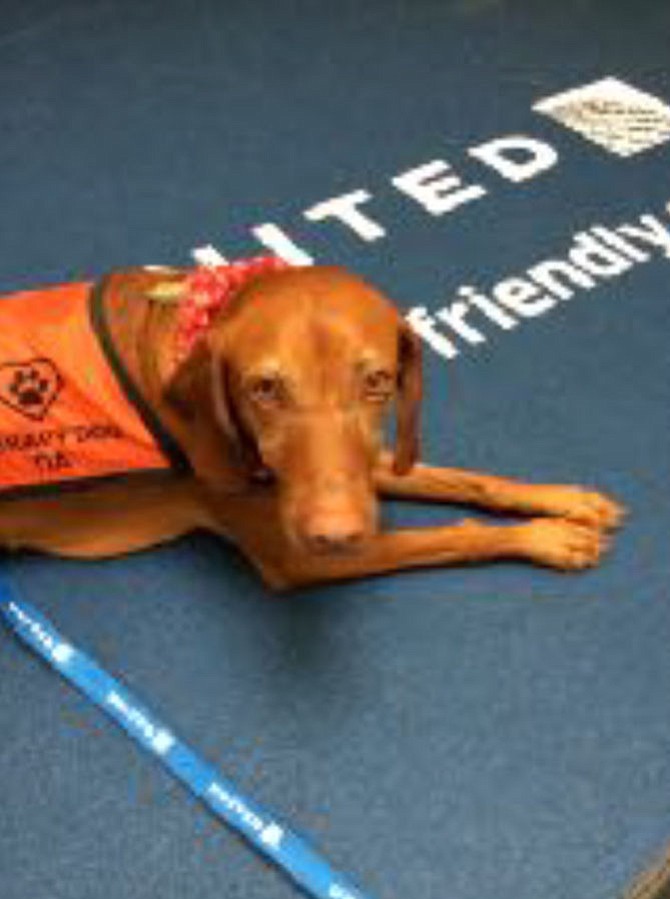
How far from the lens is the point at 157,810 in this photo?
241cm

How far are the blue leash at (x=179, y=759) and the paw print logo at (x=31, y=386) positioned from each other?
0.48m

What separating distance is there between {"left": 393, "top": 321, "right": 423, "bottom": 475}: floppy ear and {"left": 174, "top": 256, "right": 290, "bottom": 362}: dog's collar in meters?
0.28

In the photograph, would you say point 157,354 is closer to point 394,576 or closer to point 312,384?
point 312,384

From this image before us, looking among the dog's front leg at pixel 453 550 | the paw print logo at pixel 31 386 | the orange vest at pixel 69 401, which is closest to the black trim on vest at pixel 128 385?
the orange vest at pixel 69 401

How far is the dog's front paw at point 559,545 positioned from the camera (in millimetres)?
2682

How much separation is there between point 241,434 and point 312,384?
0.25 m

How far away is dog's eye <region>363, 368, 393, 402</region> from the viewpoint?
7.10 ft

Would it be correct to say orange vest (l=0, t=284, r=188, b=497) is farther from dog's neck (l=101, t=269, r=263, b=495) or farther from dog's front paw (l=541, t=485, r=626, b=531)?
dog's front paw (l=541, t=485, r=626, b=531)

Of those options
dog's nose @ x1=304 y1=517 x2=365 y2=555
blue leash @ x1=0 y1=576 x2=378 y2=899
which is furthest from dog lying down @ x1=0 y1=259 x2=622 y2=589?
blue leash @ x1=0 y1=576 x2=378 y2=899

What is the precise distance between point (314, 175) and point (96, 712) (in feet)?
6.25

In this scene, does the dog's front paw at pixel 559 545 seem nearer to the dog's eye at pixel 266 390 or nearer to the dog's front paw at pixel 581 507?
the dog's front paw at pixel 581 507

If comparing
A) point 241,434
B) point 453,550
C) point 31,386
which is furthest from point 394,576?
point 31,386

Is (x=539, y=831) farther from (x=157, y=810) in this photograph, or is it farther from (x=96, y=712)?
(x=96, y=712)

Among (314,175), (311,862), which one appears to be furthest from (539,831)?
(314,175)
